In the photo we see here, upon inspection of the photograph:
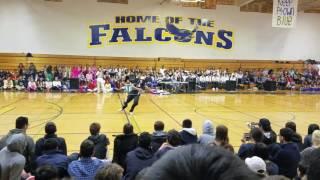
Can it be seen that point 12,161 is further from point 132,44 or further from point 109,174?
point 132,44

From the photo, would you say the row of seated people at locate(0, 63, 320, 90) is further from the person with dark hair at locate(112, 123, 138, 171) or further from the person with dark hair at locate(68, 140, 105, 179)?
the person with dark hair at locate(68, 140, 105, 179)

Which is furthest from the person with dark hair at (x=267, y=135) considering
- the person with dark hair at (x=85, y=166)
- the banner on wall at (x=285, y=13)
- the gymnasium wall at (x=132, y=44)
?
the gymnasium wall at (x=132, y=44)

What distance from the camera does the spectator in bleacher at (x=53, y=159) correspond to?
4.55 metres

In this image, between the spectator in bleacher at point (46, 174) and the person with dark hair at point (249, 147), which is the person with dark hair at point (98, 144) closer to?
the person with dark hair at point (249, 147)

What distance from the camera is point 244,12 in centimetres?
2759

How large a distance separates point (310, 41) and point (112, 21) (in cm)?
1585

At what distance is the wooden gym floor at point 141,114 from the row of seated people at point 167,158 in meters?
2.63

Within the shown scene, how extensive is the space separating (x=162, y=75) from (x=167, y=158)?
23663mm

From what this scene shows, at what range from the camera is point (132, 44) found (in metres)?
26.2

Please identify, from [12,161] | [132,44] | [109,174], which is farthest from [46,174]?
[132,44]

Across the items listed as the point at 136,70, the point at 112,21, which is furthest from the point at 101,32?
the point at 136,70

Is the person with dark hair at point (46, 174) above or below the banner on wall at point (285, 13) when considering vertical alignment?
below

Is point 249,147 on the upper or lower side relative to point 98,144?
upper

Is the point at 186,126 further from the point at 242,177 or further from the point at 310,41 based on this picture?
the point at 310,41
